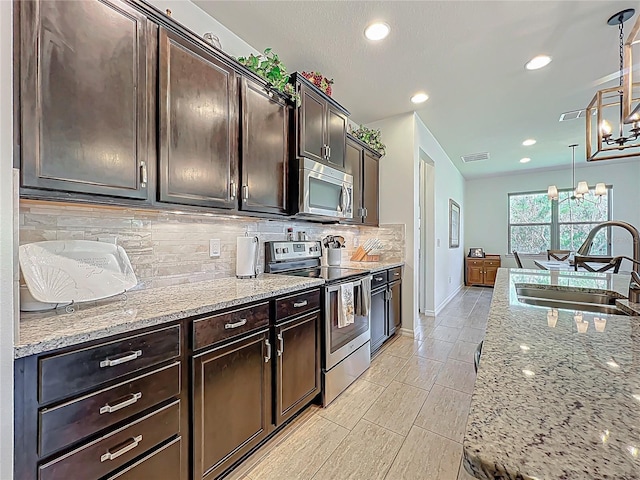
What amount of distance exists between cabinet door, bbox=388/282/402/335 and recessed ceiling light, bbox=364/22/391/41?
239cm

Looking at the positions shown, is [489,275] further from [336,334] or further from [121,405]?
[121,405]

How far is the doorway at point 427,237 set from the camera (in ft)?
14.6

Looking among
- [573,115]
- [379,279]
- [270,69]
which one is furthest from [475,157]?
[270,69]

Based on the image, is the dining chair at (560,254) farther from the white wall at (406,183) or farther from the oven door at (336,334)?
the oven door at (336,334)

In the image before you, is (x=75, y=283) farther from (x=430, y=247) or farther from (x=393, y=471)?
(x=430, y=247)

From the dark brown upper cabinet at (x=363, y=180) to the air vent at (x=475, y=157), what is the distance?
2784 mm

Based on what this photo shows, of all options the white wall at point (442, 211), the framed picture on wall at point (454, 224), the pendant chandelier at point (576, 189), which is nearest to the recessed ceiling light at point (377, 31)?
the white wall at point (442, 211)

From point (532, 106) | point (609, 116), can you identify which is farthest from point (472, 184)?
point (532, 106)

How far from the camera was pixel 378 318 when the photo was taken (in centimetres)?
301

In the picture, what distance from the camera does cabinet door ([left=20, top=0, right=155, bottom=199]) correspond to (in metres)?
1.02

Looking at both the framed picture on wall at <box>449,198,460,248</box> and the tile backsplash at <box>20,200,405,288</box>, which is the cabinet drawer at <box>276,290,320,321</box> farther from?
the framed picture on wall at <box>449,198,460,248</box>

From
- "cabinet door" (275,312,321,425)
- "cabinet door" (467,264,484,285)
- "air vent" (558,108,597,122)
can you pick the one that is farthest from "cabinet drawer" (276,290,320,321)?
"cabinet door" (467,264,484,285)

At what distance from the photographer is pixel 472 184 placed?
296 inches

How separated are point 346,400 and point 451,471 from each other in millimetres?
835
